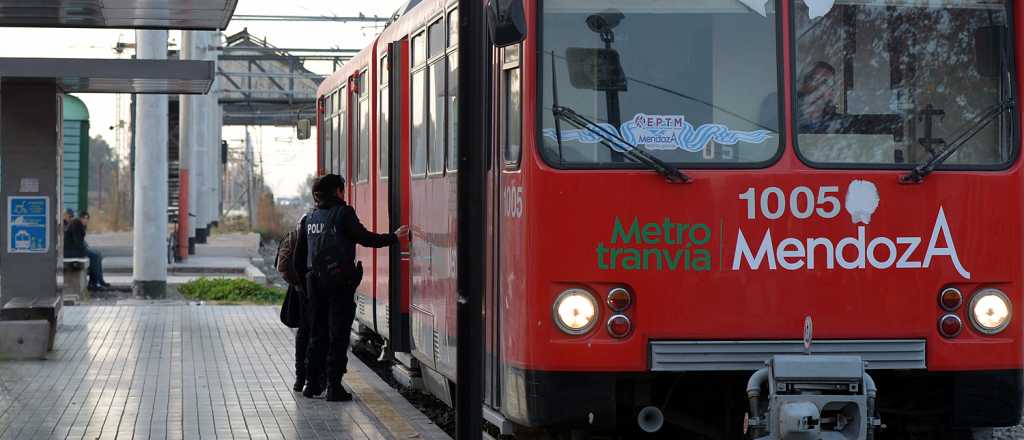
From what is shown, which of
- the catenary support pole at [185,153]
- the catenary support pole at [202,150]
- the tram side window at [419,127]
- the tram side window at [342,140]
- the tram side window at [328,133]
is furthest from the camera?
the catenary support pole at [202,150]

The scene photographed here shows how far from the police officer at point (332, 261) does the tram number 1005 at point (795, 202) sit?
4.08 meters

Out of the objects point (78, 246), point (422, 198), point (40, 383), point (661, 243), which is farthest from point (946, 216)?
point (78, 246)

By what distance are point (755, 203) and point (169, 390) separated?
6.59m

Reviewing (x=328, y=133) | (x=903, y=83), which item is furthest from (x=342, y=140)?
(x=903, y=83)

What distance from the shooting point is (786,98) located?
24.7 feet

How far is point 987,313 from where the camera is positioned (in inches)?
299

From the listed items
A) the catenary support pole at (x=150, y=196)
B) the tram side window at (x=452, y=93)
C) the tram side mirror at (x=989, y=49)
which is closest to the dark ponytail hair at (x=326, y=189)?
the tram side window at (x=452, y=93)

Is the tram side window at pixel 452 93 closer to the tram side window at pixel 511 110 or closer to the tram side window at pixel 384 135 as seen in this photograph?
the tram side window at pixel 511 110

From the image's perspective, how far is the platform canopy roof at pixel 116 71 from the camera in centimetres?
1558

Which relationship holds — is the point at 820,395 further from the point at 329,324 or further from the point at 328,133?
the point at 328,133

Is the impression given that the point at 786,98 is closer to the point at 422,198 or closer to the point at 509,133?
the point at 509,133

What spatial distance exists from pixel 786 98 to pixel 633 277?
107cm

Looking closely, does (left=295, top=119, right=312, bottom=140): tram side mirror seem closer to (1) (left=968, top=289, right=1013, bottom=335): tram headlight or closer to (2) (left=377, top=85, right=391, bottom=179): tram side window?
(2) (left=377, top=85, right=391, bottom=179): tram side window

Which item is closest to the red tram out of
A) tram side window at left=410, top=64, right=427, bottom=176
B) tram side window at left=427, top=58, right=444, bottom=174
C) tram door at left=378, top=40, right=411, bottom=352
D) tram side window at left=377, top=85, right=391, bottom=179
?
tram side window at left=427, top=58, right=444, bottom=174
